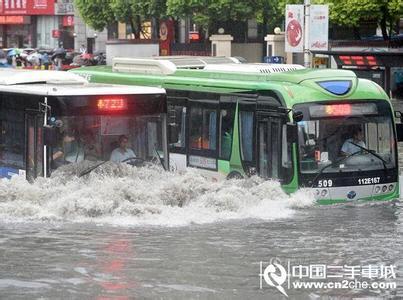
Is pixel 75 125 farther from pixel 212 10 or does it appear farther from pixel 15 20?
pixel 15 20

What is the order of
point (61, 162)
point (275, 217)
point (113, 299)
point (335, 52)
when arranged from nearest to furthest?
1. point (113, 299)
2. point (61, 162)
3. point (275, 217)
4. point (335, 52)

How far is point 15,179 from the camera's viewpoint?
16.2 metres

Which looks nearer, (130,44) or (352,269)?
(352,269)

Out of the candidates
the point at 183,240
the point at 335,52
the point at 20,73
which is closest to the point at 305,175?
the point at 183,240

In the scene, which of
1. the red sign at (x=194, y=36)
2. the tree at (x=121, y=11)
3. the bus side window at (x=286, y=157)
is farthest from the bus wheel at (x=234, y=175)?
the red sign at (x=194, y=36)

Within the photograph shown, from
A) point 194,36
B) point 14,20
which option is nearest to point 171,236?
point 194,36

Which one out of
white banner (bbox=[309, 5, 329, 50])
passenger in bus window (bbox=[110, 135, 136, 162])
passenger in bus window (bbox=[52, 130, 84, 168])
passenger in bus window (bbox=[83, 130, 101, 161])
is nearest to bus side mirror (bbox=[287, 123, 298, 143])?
passenger in bus window (bbox=[110, 135, 136, 162])

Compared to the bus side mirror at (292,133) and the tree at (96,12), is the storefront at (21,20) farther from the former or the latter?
the bus side mirror at (292,133)

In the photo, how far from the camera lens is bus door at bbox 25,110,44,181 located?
15805 mm

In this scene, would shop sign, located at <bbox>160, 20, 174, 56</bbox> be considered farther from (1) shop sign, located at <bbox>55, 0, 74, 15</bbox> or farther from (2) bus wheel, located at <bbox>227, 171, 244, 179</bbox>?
(2) bus wheel, located at <bbox>227, 171, 244, 179</bbox>

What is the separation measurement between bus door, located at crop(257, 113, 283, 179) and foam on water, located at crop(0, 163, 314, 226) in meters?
1.31

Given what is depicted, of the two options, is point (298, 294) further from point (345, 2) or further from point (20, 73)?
point (345, 2)

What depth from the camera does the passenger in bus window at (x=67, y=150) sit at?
1566cm

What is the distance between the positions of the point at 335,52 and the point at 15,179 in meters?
31.7
